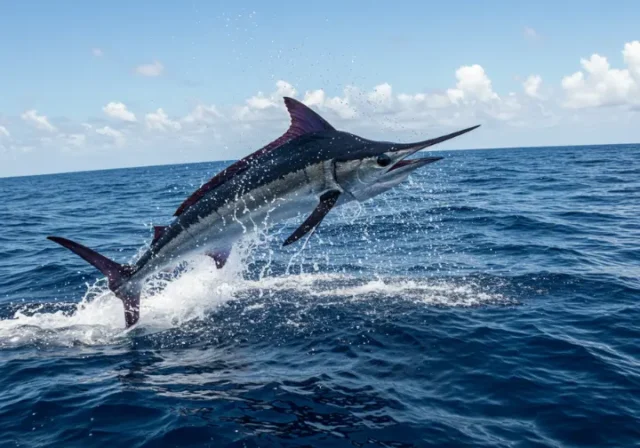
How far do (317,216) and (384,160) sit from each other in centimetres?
112

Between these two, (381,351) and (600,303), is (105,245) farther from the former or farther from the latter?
(600,303)

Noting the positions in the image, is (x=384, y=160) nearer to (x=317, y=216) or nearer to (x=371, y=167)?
(x=371, y=167)

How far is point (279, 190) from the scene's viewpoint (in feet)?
24.1

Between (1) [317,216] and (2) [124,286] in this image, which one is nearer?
(1) [317,216]

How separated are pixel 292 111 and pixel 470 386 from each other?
4535 millimetres

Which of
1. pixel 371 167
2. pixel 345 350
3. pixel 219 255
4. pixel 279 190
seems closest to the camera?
pixel 371 167

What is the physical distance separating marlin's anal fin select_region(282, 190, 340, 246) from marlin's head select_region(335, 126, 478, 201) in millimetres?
213

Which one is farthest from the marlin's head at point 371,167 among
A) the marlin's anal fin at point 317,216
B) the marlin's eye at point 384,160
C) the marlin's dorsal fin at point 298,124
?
the marlin's dorsal fin at point 298,124

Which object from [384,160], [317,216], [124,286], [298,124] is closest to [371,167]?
[384,160]

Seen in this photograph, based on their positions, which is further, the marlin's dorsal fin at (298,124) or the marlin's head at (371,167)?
the marlin's dorsal fin at (298,124)

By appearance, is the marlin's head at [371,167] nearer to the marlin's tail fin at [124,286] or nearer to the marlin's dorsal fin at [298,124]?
the marlin's dorsal fin at [298,124]

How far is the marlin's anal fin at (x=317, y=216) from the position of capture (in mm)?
6391

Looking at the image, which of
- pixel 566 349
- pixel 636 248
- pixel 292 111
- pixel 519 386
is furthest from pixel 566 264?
pixel 292 111

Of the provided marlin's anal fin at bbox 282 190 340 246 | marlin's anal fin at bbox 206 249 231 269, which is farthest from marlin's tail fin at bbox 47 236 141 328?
marlin's anal fin at bbox 282 190 340 246
